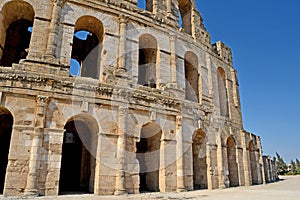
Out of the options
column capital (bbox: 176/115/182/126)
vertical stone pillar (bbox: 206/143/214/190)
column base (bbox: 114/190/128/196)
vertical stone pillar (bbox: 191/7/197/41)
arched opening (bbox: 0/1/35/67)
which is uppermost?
vertical stone pillar (bbox: 191/7/197/41)

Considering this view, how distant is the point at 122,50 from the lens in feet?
39.8

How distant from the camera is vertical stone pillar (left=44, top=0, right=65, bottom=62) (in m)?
10.5

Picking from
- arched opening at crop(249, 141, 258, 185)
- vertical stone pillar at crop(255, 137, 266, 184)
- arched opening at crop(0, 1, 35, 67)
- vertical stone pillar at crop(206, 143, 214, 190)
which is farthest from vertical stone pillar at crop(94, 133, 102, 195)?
vertical stone pillar at crop(255, 137, 266, 184)

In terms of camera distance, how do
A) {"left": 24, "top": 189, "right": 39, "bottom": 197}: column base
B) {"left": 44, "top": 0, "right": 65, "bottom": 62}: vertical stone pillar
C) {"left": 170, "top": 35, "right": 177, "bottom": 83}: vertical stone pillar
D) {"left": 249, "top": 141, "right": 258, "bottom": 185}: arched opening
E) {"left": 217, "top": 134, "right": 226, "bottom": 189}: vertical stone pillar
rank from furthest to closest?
{"left": 249, "top": 141, "right": 258, "bottom": 185}: arched opening
{"left": 217, "top": 134, "right": 226, "bottom": 189}: vertical stone pillar
{"left": 170, "top": 35, "right": 177, "bottom": 83}: vertical stone pillar
{"left": 44, "top": 0, "right": 65, "bottom": 62}: vertical stone pillar
{"left": 24, "top": 189, "right": 39, "bottom": 197}: column base

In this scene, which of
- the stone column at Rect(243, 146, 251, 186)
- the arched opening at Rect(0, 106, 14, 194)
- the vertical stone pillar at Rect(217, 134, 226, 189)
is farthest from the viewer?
the stone column at Rect(243, 146, 251, 186)

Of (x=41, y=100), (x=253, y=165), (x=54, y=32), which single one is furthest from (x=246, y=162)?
(x=54, y=32)

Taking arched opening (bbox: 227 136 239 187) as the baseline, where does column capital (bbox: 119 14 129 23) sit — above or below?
above

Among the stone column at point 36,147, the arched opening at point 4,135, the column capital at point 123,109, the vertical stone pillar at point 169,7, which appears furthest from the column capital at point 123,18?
the arched opening at point 4,135

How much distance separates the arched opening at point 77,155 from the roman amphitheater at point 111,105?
0.06 meters

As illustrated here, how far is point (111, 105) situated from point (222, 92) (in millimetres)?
10282

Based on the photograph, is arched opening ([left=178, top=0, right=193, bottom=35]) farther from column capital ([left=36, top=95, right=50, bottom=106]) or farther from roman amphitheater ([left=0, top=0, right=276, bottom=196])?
column capital ([left=36, top=95, right=50, bottom=106])

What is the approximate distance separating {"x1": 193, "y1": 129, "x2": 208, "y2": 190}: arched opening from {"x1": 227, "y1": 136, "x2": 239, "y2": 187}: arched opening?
2933 millimetres

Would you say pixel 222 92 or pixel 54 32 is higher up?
pixel 54 32

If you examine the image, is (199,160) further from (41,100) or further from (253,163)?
(41,100)
